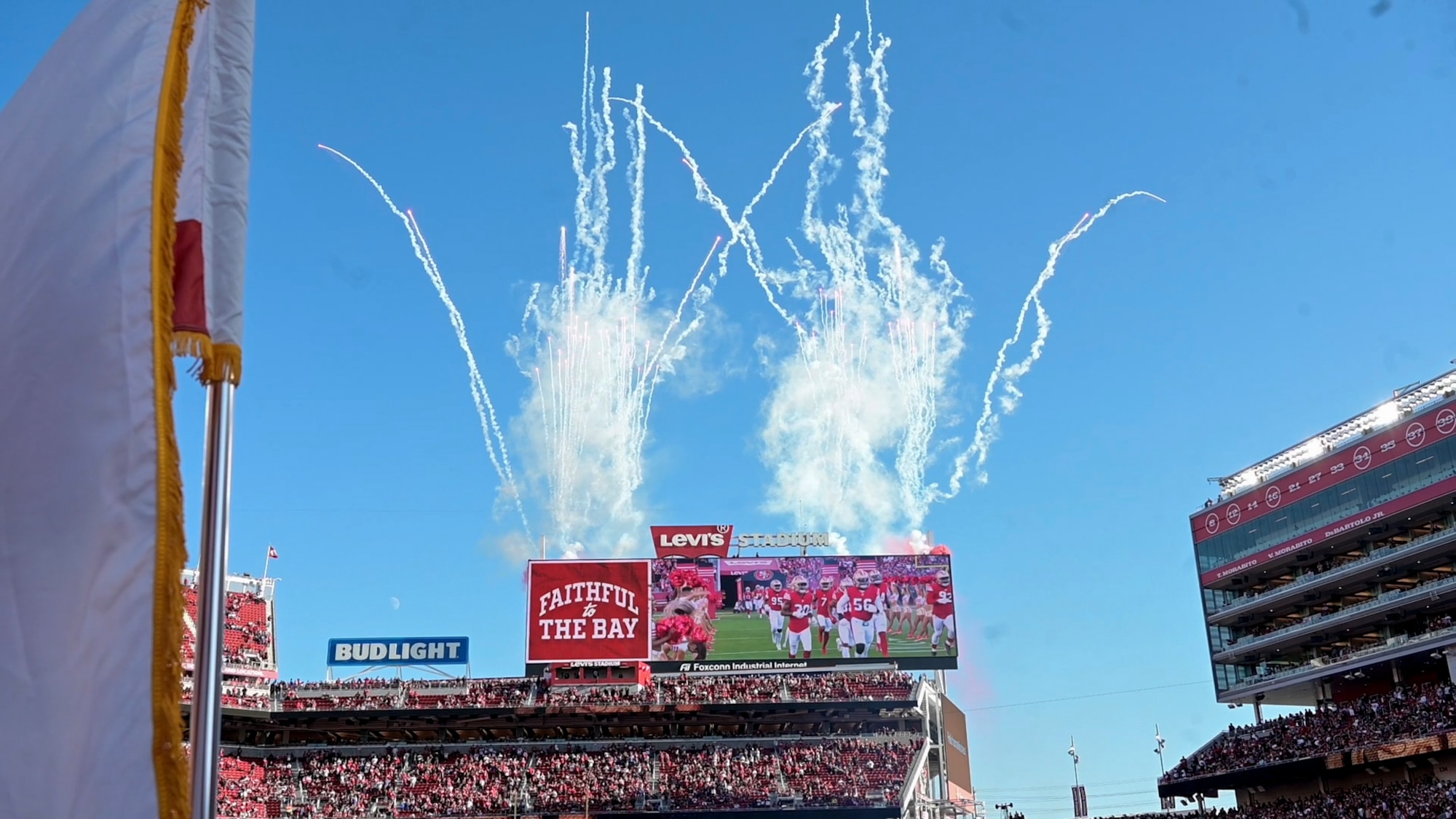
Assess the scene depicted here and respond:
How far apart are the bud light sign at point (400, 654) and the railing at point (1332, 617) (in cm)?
4295

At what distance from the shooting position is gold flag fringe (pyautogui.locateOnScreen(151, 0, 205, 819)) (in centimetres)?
562

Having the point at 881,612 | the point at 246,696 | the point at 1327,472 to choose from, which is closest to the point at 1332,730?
the point at 1327,472

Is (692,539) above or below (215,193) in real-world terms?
above

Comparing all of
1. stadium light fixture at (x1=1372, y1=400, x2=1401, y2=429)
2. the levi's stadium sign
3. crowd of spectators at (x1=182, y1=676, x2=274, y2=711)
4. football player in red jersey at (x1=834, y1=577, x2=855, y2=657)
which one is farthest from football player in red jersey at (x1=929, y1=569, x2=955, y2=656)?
crowd of spectators at (x1=182, y1=676, x2=274, y2=711)

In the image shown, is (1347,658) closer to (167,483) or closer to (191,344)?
(191,344)

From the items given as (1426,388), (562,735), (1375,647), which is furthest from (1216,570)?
(562,735)

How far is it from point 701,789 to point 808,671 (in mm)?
9263

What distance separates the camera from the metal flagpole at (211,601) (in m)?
5.96

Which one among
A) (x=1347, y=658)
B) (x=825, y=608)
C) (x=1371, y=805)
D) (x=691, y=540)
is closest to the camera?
(x=1371, y=805)

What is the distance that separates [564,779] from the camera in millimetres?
64438

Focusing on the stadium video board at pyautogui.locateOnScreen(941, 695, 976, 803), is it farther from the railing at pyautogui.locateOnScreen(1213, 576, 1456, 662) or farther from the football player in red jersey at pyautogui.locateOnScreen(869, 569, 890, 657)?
the railing at pyautogui.locateOnScreen(1213, 576, 1456, 662)

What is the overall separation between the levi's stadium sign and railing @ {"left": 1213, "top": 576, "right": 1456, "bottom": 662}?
1134 inches

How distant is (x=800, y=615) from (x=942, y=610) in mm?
7744

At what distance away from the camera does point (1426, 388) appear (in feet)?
196
